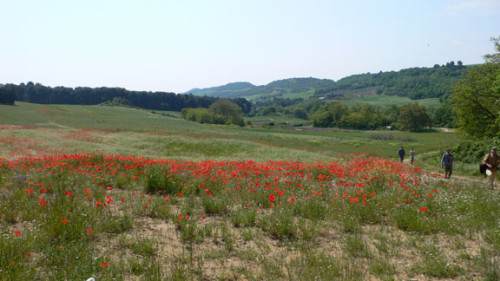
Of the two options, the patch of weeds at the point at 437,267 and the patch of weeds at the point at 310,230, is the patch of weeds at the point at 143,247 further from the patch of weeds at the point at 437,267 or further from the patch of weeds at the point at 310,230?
the patch of weeds at the point at 437,267

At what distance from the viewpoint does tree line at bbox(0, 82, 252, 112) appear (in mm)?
140000

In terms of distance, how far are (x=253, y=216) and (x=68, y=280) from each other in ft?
11.2

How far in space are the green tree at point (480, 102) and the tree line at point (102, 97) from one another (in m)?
148

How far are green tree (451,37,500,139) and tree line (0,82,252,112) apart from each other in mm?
147776

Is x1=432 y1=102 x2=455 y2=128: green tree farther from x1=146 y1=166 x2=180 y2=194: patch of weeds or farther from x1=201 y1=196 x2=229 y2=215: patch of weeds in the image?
x1=201 y1=196 x2=229 y2=215: patch of weeds

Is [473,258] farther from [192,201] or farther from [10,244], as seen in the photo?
[10,244]

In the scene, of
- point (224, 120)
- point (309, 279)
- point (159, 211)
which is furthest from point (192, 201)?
point (224, 120)

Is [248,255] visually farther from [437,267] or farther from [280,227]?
[437,267]

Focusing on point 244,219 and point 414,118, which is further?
point 414,118

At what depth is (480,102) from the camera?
107 feet

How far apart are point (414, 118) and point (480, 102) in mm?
66493

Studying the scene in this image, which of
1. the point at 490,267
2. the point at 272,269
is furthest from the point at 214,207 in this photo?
the point at 490,267

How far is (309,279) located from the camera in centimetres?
389

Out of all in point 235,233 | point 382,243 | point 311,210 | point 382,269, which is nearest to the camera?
point 382,269
